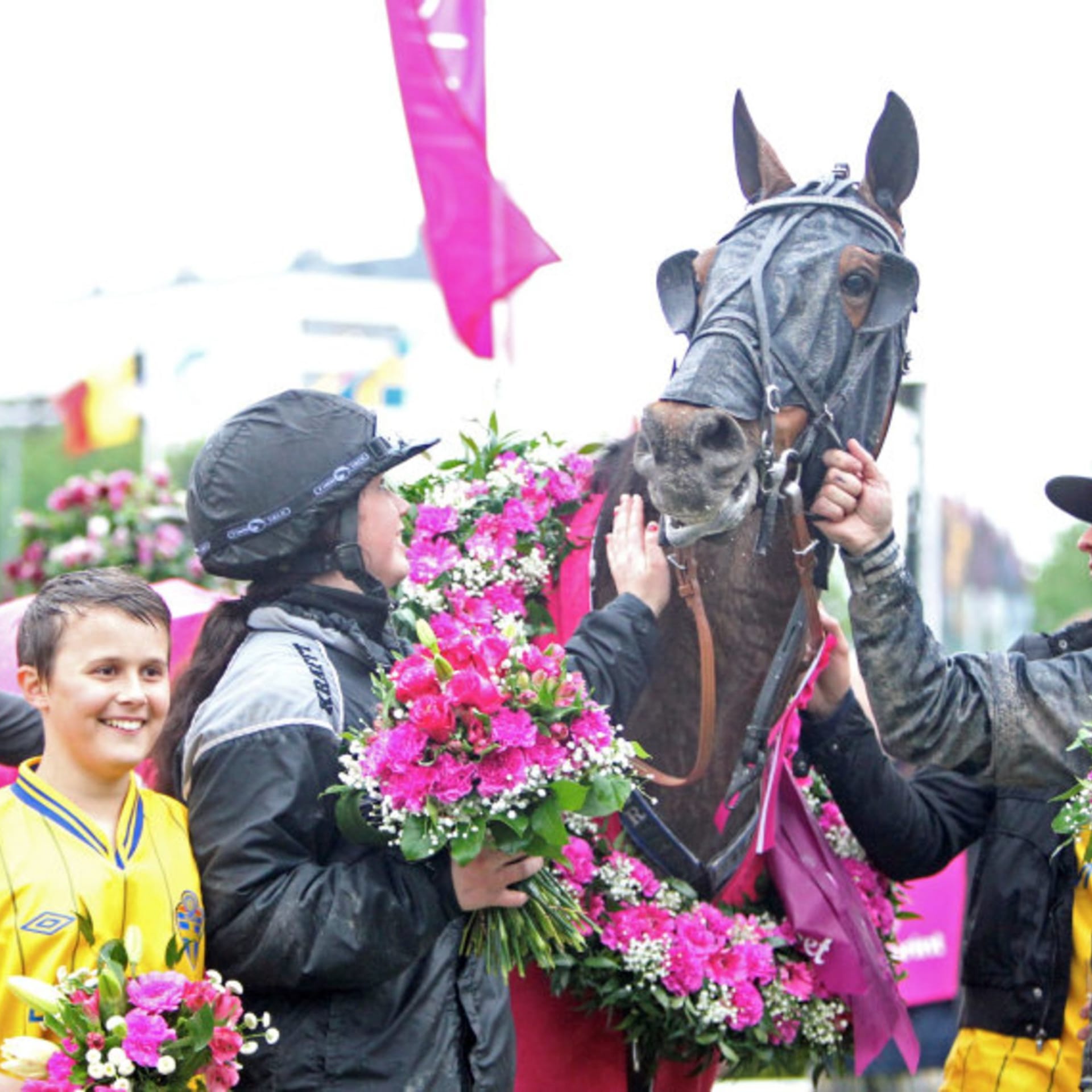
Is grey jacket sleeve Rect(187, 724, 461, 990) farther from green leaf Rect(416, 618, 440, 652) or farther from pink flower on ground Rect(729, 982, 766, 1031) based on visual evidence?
pink flower on ground Rect(729, 982, 766, 1031)

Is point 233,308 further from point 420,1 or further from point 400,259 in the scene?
point 420,1

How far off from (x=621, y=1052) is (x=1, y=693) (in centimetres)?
171

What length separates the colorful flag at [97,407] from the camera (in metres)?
19.3

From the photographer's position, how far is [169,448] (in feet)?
147

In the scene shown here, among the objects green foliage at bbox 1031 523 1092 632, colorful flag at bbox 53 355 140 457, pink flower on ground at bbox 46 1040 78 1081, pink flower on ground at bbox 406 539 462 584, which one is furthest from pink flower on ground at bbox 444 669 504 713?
green foliage at bbox 1031 523 1092 632

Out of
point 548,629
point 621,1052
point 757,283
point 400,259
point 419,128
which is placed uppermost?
point 400,259

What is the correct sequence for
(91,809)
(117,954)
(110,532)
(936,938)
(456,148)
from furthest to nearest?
(110,532) < (936,938) < (456,148) < (91,809) < (117,954)

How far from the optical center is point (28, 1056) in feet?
7.22

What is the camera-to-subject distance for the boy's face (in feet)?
8.16

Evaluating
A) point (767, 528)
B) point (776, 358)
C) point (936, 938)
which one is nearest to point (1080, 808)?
point (767, 528)

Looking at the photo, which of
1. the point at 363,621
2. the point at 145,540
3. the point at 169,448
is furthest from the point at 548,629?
the point at 169,448

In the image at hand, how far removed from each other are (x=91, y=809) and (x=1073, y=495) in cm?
220

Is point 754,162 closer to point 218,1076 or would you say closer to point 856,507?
point 856,507

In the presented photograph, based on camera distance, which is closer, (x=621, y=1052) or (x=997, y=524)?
(x=621, y=1052)
